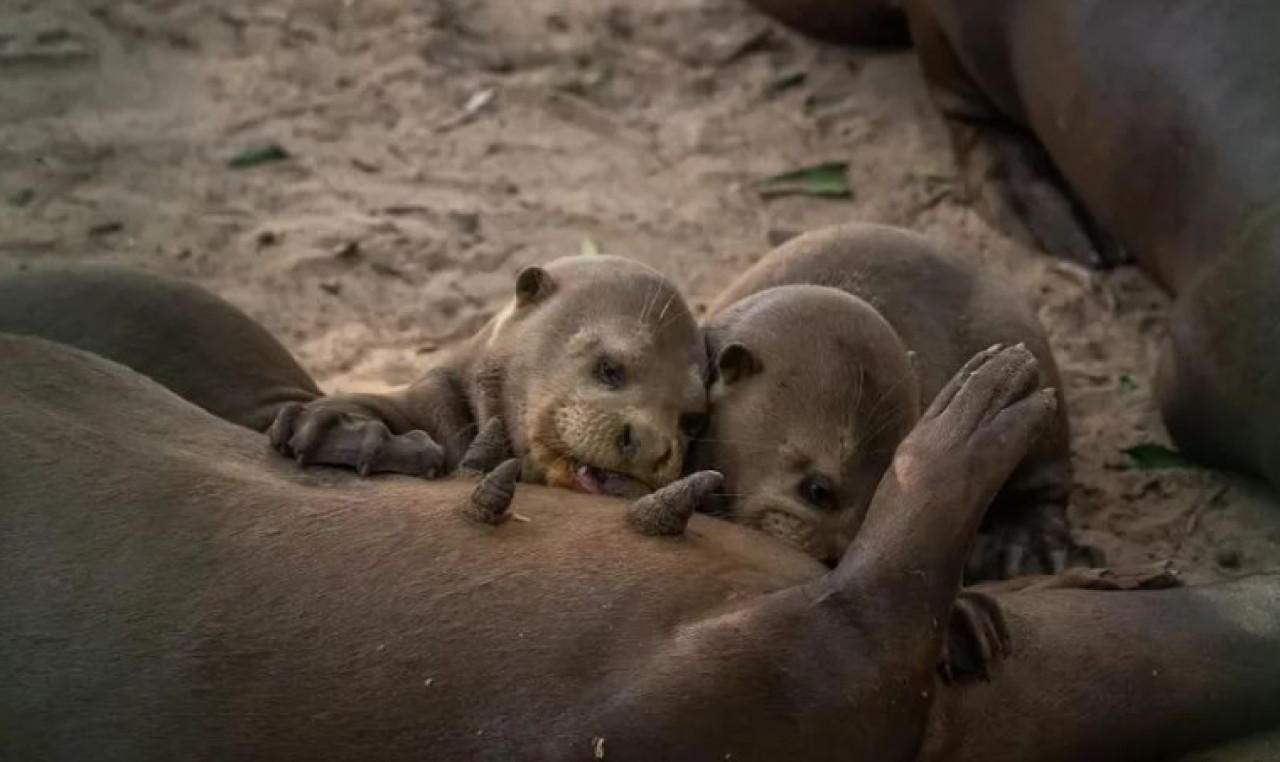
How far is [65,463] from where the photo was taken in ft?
8.71

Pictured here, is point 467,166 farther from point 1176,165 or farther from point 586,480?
point 586,480

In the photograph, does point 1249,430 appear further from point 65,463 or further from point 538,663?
point 65,463

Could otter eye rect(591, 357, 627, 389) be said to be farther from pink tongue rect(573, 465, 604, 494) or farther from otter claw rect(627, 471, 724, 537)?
otter claw rect(627, 471, 724, 537)

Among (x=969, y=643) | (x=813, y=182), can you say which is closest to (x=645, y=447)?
(x=969, y=643)

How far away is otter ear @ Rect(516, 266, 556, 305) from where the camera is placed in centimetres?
340

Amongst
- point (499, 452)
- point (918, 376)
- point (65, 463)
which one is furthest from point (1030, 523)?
point (65, 463)

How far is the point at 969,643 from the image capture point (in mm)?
2699

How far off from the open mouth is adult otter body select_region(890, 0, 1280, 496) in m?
1.48

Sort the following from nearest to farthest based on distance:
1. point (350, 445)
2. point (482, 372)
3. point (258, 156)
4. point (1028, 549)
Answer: point (350, 445), point (482, 372), point (1028, 549), point (258, 156)

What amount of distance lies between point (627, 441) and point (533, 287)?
0.51 meters

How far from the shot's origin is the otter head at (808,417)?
3055 mm

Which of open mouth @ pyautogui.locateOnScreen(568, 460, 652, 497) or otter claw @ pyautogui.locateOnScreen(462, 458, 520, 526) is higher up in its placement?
otter claw @ pyautogui.locateOnScreen(462, 458, 520, 526)

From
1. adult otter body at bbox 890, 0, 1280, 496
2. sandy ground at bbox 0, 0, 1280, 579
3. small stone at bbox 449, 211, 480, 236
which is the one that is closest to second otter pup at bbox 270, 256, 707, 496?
sandy ground at bbox 0, 0, 1280, 579

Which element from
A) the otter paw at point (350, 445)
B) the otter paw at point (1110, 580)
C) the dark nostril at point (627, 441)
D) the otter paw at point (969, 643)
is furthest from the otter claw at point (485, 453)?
the otter paw at point (1110, 580)
